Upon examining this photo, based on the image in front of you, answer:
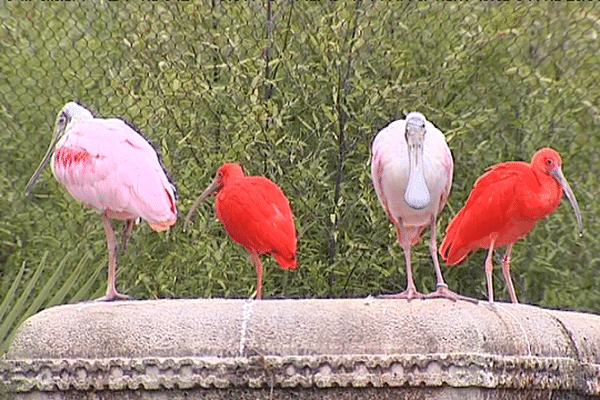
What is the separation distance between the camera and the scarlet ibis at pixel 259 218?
3.68 m

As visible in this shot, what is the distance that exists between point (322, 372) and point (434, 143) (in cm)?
76

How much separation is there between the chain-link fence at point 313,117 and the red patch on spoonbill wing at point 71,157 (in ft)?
4.74

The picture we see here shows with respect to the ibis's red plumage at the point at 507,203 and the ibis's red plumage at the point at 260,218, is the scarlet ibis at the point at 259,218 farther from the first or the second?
the ibis's red plumage at the point at 507,203

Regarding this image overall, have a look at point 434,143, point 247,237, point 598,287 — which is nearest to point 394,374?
point 434,143

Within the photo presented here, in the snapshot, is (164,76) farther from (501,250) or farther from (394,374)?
(394,374)

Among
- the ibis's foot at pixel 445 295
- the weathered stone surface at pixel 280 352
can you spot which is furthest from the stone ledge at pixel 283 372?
the ibis's foot at pixel 445 295

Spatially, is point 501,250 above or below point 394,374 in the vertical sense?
above

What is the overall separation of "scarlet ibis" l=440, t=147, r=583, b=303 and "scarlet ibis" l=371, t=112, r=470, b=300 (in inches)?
9.2

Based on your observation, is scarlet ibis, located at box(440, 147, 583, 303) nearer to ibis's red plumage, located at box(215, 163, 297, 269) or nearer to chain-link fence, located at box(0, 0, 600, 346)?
ibis's red plumage, located at box(215, 163, 297, 269)

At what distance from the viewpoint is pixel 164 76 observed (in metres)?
5.20

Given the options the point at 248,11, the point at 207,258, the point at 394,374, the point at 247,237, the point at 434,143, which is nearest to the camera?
the point at 394,374

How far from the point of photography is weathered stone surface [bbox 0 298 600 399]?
8.16 ft

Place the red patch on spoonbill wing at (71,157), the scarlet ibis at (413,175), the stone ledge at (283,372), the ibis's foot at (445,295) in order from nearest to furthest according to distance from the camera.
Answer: the stone ledge at (283,372)
the ibis's foot at (445,295)
the scarlet ibis at (413,175)
the red patch on spoonbill wing at (71,157)

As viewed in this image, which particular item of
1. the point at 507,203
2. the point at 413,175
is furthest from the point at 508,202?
the point at 413,175
